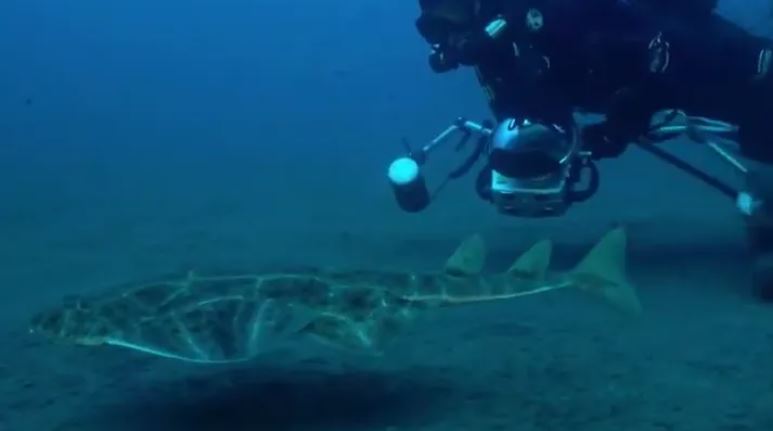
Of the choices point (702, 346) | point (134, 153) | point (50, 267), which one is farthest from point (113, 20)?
point (702, 346)

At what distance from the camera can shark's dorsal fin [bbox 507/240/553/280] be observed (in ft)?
12.5

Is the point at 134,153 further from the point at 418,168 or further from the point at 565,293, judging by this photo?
the point at 565,293

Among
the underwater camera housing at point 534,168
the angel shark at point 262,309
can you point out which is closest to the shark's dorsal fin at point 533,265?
the angel shark at point 262,309

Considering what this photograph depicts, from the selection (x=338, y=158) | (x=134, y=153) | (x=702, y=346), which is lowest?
(x=702, y=346)

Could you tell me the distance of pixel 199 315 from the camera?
3238 mm

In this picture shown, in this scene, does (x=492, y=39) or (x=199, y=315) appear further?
(x=492, y=39)

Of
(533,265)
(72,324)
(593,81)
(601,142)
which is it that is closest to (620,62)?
(593,81)

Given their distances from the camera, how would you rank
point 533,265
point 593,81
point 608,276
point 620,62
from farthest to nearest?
point 593,81
point 620,62
point 608,276
point 533,265

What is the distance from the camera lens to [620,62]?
17.0ft

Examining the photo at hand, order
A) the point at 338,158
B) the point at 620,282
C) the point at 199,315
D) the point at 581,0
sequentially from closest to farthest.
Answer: the point at 199,315 < the point at 620,282 < the point at 581,0 < the point at 338,158

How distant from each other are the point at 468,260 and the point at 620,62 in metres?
1.86

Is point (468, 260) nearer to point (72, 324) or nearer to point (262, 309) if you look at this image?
point (262, 309)

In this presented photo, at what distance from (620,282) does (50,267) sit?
180 inches

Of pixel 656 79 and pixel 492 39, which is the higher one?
pixel 492 39
